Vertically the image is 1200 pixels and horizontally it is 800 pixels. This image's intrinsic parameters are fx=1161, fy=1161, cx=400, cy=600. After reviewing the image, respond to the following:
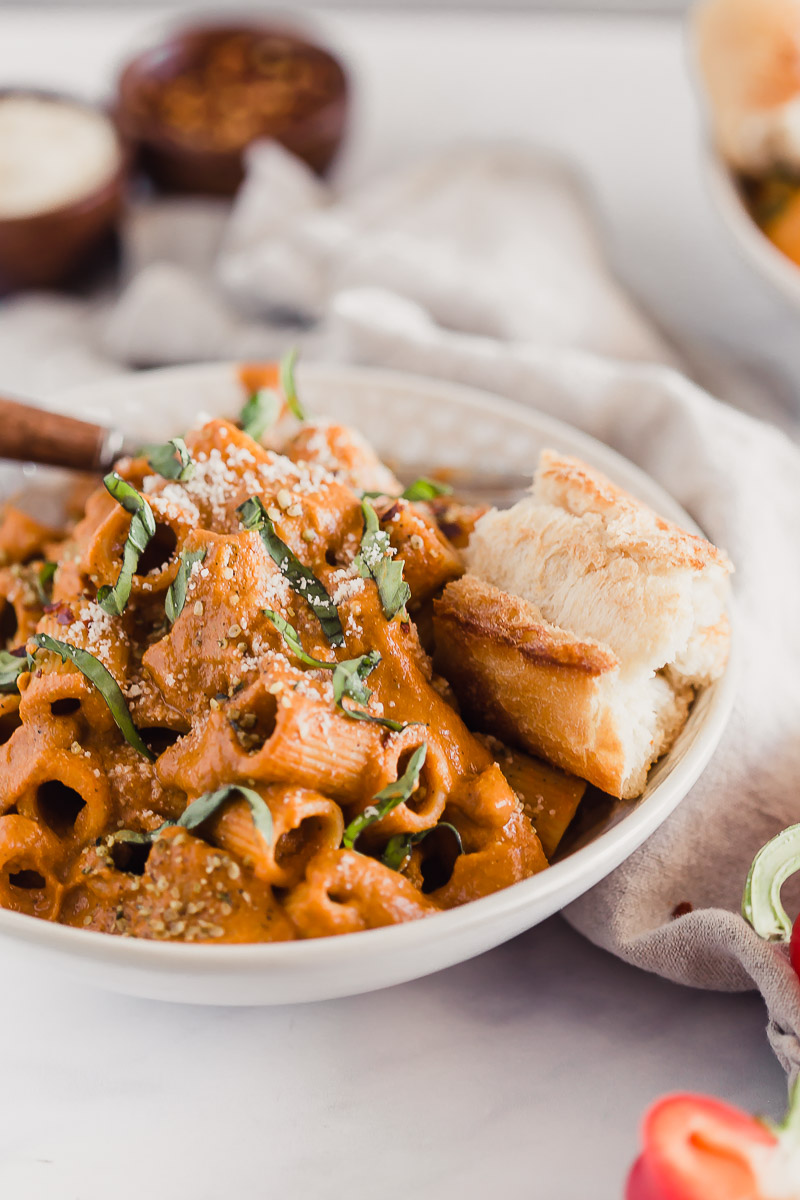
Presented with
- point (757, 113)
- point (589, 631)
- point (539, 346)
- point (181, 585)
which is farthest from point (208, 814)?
point (757, 113)

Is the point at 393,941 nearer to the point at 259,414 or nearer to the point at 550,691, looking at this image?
the point at 550,691

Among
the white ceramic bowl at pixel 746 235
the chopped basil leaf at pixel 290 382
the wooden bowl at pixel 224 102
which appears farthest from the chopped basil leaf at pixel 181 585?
the wooden bowl at pixel 224 102

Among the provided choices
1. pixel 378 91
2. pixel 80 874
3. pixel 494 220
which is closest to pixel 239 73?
pixel 378 91

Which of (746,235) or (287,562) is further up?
(746,235)

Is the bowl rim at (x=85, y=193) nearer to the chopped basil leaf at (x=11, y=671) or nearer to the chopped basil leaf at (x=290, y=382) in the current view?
the chopped basil leaf at (x=290, y=382)

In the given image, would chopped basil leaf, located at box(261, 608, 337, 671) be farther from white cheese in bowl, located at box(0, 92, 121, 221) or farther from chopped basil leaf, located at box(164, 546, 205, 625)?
white cheese in bowl, located at box(0, 92, 121, 221)

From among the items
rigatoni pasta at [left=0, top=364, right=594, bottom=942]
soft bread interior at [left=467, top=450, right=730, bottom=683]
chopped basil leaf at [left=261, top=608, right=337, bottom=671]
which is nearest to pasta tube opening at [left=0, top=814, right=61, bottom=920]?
rigatoni pasta at [left=0, top=364, right=594, bottom=942]
